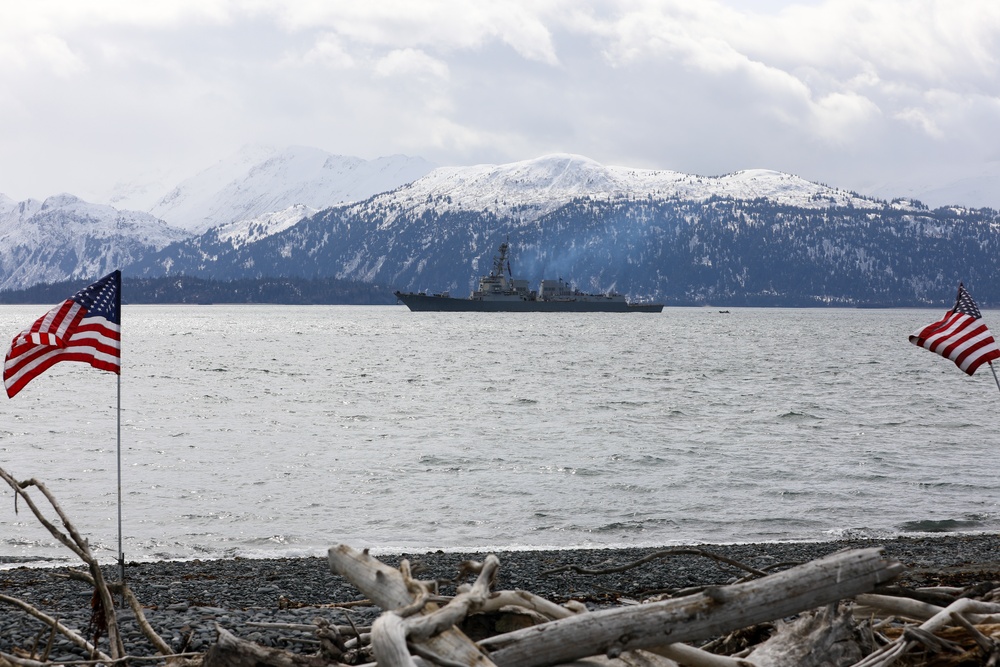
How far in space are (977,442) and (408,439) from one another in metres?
17.2

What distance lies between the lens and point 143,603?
10430 millimetres

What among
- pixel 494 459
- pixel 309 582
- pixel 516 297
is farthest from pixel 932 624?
pixel 516 297

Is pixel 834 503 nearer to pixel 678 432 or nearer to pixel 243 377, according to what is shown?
pixel 678 432

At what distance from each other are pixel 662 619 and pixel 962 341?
29.6 feet

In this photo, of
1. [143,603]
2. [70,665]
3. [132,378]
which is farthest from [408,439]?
[132,378]

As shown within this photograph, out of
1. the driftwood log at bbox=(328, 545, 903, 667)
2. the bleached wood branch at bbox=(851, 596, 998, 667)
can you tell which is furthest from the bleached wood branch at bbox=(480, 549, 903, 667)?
the bleached wood branch at bbox=(851, 596, 998, 667)

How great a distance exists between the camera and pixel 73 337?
8.98 m

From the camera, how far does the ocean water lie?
17.3 m

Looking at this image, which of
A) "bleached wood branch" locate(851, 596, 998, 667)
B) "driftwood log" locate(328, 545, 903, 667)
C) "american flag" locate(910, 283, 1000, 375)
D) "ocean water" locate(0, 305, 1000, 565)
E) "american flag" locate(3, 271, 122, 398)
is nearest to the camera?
"driftwood log" locate(328, 545, 903, 667)

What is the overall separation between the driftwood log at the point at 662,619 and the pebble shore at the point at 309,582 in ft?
12.9

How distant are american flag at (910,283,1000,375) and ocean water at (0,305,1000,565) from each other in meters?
6.23

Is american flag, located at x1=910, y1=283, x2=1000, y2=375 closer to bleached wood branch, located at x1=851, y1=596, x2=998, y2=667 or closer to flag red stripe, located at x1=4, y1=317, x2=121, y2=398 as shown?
bleached wood branch, located at x1=851, y1=596, x2=998, y2=667

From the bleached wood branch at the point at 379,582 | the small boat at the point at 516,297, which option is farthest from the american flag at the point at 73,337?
the small boat at the point at 516,297

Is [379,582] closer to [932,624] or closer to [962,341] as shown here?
[932,624]
